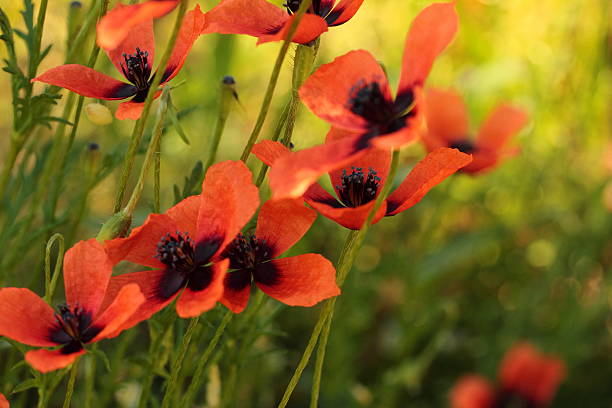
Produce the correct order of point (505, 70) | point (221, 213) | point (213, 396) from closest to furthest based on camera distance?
point (221, 213) < point (213, 396) < point (505, 70)

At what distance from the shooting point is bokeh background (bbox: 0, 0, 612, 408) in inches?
59.0

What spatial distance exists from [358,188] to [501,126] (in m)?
0.96

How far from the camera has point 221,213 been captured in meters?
0.63

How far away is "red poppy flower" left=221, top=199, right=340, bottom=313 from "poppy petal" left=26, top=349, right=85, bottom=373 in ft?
0.42

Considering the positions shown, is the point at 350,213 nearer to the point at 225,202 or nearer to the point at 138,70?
the point at 225,202

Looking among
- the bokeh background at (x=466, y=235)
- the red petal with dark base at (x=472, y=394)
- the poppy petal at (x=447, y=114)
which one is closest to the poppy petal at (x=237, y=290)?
the bokeh background at (x=466, y=235)

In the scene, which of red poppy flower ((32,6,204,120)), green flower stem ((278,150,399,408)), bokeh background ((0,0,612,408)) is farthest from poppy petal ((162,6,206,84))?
bokeh background ((0,0,612,408))

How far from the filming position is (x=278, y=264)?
67 cm

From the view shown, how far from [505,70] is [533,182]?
11.9 inches

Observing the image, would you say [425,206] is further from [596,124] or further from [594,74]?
[596,124]

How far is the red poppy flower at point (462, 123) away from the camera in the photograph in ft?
5.18

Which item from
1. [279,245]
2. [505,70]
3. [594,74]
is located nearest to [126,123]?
[505,70]

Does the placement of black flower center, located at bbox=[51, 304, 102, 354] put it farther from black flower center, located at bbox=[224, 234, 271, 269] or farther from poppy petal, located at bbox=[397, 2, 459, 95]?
poppy petal, located at bbox=[397, 2, 459, 95]

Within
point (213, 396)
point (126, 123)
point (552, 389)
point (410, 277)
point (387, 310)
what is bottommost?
point (387, 310)
